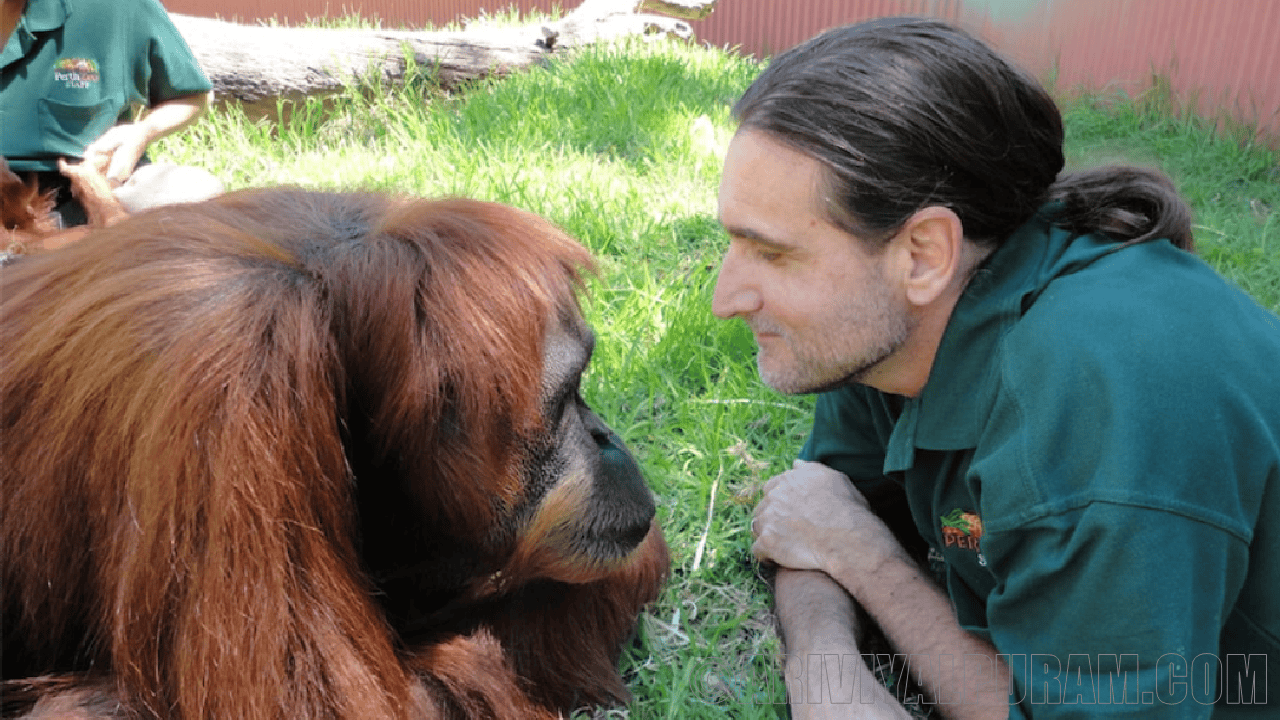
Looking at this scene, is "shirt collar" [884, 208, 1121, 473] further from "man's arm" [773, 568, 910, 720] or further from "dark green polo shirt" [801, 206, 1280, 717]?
"man's arm" [773, 568, 910, 720]

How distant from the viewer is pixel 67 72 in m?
3.31

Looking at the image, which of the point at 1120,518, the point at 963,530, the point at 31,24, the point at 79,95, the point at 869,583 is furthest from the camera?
the point at 79,95

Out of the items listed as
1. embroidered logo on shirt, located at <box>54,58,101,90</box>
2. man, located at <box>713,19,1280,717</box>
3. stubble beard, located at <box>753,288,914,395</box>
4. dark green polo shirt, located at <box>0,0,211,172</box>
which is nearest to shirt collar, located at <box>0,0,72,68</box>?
dark green polo shirt, located at <box>0,0,211,172</box>

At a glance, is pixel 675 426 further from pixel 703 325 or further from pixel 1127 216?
pixel 1127 216

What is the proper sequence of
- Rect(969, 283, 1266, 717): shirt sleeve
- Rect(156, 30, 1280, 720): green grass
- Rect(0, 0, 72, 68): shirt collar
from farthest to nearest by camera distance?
Rect(0, 0, 72, 68): shirt collar < Rect(156, 30, 1280, 720): green grass < Rect(969, 283, 1266, 717): shirt sleeve

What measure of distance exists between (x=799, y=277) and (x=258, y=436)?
0.89 metres

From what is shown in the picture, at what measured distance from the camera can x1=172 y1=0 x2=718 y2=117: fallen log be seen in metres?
5.01

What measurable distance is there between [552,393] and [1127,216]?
3.18 feet

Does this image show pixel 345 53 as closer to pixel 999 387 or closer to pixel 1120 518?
pixel 999 387

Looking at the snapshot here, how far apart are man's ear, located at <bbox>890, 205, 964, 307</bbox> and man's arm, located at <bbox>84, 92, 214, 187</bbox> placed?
2745mm

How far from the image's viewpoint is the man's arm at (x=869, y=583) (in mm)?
1652

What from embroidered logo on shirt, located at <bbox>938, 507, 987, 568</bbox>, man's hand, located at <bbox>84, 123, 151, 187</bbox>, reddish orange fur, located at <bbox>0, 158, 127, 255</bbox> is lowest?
embroidered logo on shirt, located at <bbox>938, 507, 987, 568</bbox>

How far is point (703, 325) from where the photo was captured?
9.87ft

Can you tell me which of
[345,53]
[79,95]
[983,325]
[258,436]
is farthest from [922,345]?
[345,53]
